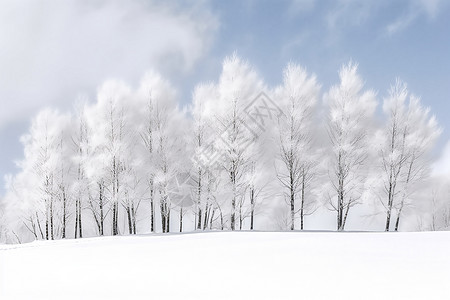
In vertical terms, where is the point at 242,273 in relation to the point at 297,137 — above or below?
below

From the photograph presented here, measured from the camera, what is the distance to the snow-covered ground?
4.85 m

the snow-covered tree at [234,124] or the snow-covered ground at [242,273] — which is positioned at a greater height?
the snow-covered tree at [234,124]

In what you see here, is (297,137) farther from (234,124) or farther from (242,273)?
(242,273)

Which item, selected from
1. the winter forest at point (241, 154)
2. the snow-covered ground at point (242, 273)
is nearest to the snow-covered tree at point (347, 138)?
the winter forest at point (241, 154)

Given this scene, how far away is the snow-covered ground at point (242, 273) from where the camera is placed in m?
4.85

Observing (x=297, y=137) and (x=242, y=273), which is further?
(x=297, y=137)

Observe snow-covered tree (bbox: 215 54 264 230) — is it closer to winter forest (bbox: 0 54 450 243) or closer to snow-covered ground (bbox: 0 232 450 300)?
winter forest (bbox: 0 54 450 243)

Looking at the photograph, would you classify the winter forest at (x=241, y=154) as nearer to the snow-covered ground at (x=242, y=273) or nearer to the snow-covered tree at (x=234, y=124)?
the snow-covered tree at (x=234, y=124)

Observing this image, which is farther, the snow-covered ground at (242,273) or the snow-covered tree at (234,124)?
the snow-covered tree at (234,124)

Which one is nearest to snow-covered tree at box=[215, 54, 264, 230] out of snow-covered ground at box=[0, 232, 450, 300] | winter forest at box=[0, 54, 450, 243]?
winter forest at box=[0, 54, 450, 243]

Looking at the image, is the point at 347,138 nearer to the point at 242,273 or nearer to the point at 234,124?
the point at 234,124

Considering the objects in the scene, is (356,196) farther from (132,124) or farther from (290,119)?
(132,124)

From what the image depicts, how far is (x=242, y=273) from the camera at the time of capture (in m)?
5.85

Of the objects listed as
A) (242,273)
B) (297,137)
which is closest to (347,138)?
(297,137)
